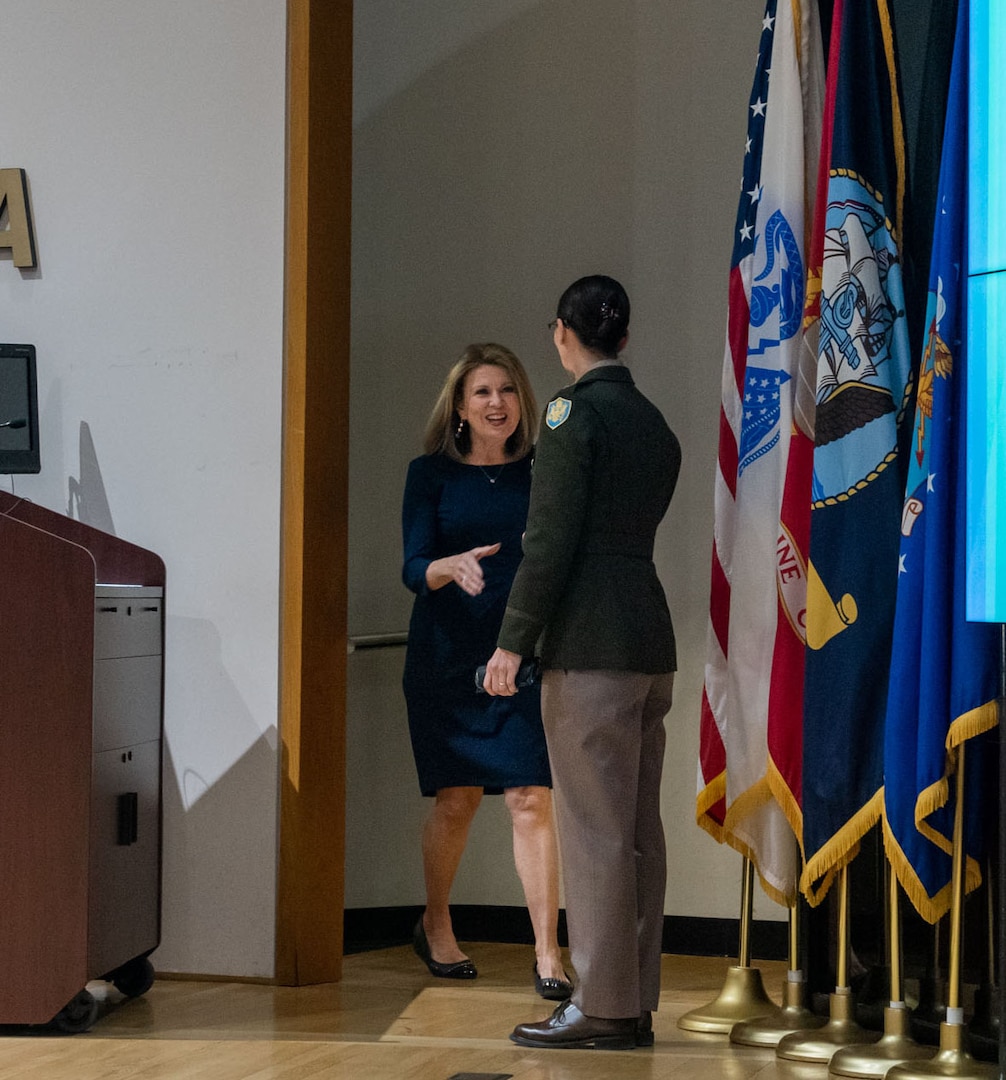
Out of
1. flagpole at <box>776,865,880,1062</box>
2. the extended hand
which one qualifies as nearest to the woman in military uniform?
the extended hand

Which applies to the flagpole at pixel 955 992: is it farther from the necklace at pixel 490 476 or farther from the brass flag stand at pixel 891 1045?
the necklace at pixel 490 476

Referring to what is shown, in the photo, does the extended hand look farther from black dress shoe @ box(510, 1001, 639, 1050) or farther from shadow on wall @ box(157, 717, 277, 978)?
shadow on wall @ box(157, 717, 277, 978)

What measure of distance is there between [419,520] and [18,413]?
1023mm

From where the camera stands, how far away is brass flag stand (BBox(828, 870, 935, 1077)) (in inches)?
112

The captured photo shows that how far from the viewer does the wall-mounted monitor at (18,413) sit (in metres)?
3.66

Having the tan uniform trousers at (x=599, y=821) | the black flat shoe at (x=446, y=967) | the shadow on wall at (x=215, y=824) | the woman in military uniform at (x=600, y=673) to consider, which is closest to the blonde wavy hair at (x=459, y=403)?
the shadow on wall at (x=215, y=824)

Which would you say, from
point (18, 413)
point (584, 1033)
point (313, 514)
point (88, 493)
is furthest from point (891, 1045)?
point (18, 413)

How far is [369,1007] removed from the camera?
137 inches

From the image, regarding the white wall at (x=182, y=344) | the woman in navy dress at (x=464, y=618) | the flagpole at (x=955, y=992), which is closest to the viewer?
the flagpole at (x=955, y=992)

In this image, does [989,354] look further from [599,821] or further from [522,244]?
[522,244]

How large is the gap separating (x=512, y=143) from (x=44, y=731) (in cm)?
242

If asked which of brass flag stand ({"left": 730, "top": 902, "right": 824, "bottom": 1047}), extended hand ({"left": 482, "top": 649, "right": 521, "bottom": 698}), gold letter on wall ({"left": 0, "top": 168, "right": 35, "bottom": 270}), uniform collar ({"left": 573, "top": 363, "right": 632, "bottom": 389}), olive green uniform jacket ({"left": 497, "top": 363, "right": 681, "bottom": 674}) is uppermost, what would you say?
gold letter on wall ({"left": 0, "top": 168, "right": 35, "bottom": 270})

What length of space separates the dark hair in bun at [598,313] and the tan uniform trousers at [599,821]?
27.2 inches

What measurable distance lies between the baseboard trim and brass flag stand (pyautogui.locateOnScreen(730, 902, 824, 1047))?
1.01 m
